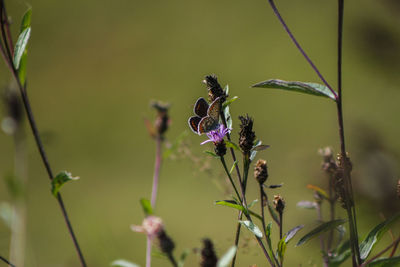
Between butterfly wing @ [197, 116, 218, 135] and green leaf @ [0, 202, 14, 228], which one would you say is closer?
butterfly wing @ [197, 116, 218, 135]

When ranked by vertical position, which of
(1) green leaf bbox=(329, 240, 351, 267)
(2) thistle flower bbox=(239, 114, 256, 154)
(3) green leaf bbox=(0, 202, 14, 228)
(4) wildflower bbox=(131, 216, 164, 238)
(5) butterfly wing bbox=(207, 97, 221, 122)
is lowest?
(1) green leaf bbox=(329, 240, 351, 267)

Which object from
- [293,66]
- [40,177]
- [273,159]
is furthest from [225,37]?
[40,177]

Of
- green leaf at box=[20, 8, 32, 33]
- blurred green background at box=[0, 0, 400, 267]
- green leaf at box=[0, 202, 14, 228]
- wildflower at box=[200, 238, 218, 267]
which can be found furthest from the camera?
blurred green background at box=[0, 0, 400, 267]

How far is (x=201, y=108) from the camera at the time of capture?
27 centimetres

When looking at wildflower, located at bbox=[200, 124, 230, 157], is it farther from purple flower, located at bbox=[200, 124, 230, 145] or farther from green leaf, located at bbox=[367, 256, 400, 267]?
green leaf, located at bbox=[367, 256, 400, 267]

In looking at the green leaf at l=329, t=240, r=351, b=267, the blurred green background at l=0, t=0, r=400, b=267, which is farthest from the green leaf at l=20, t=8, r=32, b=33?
the blurred green background at l=0, t=0, r=400, b=267

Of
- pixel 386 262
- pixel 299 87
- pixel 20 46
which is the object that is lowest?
pixel 386 262

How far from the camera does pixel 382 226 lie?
9.6 inches

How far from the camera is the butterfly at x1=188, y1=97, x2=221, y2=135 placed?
10.1 inches

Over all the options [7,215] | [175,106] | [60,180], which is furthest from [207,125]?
[175,106]

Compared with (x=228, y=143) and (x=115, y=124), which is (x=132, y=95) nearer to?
(x=115, y=124)

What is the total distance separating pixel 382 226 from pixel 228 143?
4.0 inches

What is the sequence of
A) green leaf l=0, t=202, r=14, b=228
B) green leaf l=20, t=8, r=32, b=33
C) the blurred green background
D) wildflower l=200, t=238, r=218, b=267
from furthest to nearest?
the blurred green background, green leaf l=0, t=202, r=14, b=228, green leaf l=20, t=8, r=32, b=33, wildflower l=200, t=238, r=218, b=267

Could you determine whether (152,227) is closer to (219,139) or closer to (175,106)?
(219,139)
